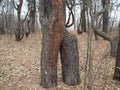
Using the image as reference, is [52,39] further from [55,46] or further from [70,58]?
[70,58]

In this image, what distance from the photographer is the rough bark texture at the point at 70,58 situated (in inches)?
233

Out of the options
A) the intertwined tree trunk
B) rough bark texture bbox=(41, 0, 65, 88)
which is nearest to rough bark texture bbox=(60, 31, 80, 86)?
the intertwined tree trunk

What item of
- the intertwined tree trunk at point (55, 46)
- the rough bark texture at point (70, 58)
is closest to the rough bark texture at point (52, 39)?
the intertwined tree trunk at point (55, 46)

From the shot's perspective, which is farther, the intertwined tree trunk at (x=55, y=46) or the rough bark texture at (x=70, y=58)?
the rough bark texture at (x=70, y=58)

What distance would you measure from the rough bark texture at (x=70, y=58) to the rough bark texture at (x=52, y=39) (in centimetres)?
23

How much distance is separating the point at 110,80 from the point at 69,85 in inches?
49.4

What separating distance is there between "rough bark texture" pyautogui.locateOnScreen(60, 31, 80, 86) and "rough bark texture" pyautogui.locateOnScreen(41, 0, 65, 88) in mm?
230

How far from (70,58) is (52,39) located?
2.30 ft

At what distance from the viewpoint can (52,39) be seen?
18.8 ft

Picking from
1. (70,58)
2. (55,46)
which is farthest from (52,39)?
(70,58)

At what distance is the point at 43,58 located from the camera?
5.89 m

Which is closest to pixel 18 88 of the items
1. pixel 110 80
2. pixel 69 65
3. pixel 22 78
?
pixel 22 78

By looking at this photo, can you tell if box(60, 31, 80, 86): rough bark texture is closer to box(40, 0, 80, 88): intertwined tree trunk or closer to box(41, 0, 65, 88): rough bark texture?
box(40, 0, 80, 88): intertwined tree trunk

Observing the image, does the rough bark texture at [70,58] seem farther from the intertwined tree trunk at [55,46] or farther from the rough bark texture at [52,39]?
the rough bark texture at [52,39]
